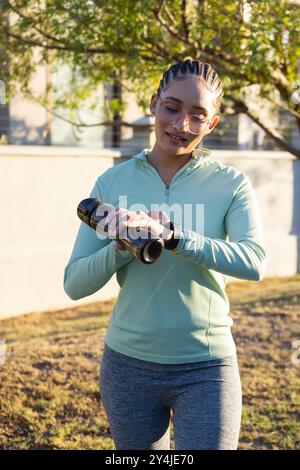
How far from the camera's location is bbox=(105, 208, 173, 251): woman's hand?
211 cm

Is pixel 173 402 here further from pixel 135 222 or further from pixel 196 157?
pixel 196 157

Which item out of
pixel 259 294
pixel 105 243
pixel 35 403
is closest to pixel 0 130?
pixel 259 294

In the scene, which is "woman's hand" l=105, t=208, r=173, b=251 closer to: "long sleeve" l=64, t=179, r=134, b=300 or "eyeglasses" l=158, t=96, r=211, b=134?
"long sleeve" l=64, t=179, r=134, b=300

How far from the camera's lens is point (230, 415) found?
2.39 meters

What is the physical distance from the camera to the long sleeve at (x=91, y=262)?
240 cm

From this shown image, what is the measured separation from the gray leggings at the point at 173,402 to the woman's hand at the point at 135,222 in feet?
1.56

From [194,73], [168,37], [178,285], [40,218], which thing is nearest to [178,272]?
[178,285]

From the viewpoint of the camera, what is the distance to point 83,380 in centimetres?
570

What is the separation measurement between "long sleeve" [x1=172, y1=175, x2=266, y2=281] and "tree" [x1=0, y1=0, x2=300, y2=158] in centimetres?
303

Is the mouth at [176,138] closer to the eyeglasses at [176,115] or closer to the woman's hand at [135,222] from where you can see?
the eyeglasses at [176,115]

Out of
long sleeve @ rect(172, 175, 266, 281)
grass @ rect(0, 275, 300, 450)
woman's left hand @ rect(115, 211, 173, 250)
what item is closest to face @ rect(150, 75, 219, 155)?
long sleeve @ rect(172, 175, 266, 281)

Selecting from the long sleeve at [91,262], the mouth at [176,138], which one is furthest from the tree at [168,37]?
the long sleeve at [91,262]
